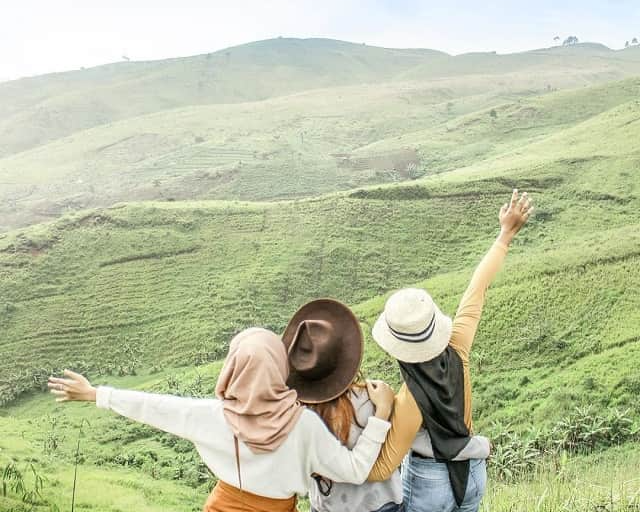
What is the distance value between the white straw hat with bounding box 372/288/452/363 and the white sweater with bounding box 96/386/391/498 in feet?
0.87

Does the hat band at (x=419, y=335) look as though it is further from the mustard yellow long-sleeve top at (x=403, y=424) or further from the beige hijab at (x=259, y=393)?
the beige hijab at (x=259, y=393)

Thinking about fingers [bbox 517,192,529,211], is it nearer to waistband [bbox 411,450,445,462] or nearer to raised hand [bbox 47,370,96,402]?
waistband [bbox 411,450,445,462]

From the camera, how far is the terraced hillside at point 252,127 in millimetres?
30156

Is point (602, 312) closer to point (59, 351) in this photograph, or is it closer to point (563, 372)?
Answer: point (563, 372)

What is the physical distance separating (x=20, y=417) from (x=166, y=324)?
11.9 ft

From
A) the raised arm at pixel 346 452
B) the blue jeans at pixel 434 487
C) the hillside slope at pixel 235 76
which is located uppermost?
the hillside slope at pixel 235 76

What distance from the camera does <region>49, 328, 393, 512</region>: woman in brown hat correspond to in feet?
7.25

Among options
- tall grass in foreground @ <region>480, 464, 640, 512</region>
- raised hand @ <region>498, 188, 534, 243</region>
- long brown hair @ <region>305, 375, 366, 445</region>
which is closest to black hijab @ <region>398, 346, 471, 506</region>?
long brown hair @ <region>305, 375, 366, 445</region>

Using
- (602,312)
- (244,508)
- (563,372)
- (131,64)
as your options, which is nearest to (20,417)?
(563,372)

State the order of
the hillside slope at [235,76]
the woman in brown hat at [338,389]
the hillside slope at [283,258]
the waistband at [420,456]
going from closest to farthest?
the woman in brown hat at [338,389] → the waistband at [420,456] → the hillside slope at [283,258] → the hillside slope at [235,76]

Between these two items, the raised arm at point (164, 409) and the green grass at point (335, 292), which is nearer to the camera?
the raised arm at point (164, 409)

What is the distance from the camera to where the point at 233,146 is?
129 ft

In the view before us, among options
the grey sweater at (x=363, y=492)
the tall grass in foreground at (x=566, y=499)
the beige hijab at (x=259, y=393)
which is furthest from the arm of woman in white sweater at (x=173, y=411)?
the tall grass in foreground at (x=566, y=499)

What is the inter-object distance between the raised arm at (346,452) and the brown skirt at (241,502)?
0.23m
